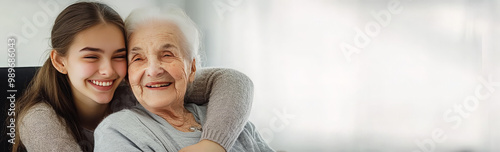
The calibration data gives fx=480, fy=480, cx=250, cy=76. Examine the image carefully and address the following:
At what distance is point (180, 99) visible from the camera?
2.90 ft

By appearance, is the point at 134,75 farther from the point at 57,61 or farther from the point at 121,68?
the point at 57,61

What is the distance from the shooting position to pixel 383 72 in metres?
2.10

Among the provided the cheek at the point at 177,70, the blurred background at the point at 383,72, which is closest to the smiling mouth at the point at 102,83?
the cheek at the point at 177,70

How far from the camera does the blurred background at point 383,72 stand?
1954 millimetres

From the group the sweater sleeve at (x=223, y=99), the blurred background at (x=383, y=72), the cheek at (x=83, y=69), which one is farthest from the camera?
the blurred background at (x=383, y=72)

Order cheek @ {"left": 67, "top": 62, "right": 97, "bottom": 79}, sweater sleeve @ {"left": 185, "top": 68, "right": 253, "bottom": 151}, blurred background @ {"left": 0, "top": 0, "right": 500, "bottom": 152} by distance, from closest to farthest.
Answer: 1. cheek @ {"left": 67, "top": 62, "right": 97, "bottom": 79}
2. sweater sleeve @ {"left": 185, "top": 68, "right": 253, "bottom": 151}
3. blurred background @ {"left": 0, "top": 0, "right": 500, "bottom": 152}

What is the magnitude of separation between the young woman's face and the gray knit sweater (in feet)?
0.27

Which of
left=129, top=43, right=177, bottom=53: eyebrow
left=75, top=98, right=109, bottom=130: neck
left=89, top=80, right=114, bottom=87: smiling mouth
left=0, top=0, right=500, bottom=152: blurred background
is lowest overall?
left=75, top=98, right=109, bottom=130: neck

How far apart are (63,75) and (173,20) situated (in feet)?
0.73

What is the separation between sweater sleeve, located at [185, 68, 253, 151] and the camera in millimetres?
885

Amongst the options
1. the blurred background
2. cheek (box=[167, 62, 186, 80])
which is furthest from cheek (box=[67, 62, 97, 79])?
the blurred background

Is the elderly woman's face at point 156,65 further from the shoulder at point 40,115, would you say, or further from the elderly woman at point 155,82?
the shoulder at point 40,115

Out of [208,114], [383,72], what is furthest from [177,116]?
[383,72]

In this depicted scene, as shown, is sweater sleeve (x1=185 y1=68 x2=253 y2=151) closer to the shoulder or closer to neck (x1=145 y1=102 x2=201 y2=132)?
neck (x1=145 y1=102 x2=201 y2=132)
